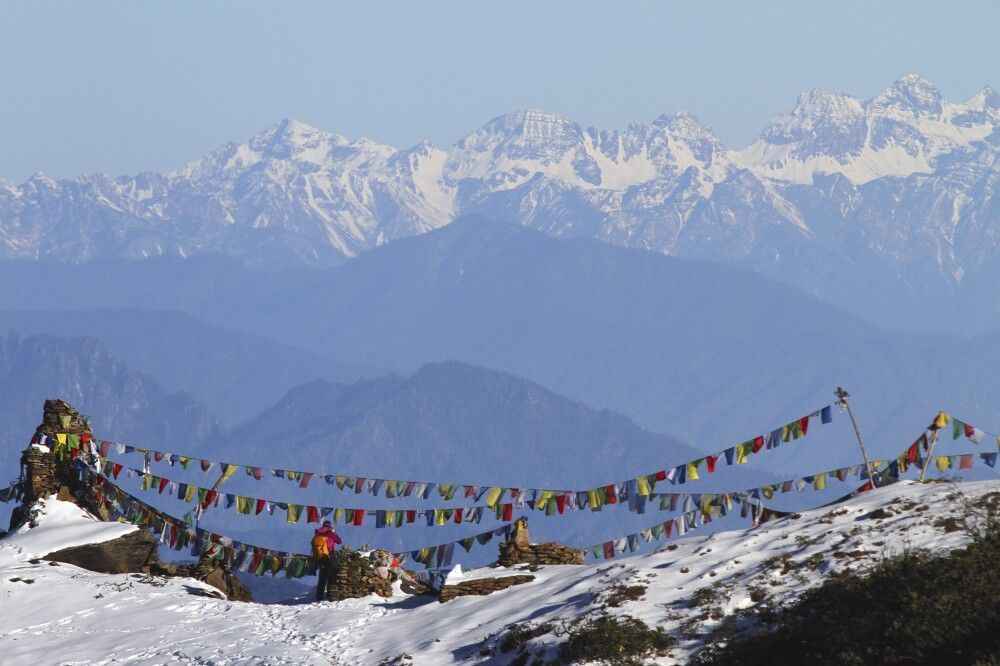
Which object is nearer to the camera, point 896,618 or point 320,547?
point 896,618

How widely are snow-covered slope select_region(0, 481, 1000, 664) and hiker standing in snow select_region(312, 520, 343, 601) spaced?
28.5 inches

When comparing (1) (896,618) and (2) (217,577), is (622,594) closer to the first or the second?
(1) (896,618)

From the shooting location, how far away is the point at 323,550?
51.3 meters

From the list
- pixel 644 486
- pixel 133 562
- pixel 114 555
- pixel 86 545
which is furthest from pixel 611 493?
pixel 86 545

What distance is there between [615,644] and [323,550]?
16.7 m

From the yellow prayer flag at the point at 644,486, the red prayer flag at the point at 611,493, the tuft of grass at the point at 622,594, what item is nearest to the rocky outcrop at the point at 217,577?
the red prayer flag at the point at 611,493

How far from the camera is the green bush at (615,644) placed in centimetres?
3581

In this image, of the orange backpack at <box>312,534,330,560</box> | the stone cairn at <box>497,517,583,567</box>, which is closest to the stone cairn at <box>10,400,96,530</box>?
the orange backpack at <box>312,534,330,560</box>

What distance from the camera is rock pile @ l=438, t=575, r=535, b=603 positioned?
45.2 m

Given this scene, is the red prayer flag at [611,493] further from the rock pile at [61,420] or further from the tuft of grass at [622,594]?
the rock pile at [61,420]

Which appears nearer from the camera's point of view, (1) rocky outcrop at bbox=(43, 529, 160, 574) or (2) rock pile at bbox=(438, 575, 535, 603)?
(2) rock pile at bbox=(438, 575, 535, 603)

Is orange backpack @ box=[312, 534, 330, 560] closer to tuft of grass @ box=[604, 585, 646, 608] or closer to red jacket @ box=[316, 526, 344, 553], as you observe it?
red jacket @ box=[316, 526, 344, 553]

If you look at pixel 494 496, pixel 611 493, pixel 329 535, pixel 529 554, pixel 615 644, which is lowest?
pixel 615 644

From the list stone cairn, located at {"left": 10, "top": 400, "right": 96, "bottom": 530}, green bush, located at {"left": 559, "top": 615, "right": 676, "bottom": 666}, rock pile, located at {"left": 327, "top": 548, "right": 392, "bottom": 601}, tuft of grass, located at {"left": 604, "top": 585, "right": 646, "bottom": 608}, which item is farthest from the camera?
stone cairn, located at {"left": 10, "top": 400, "right": 96, "bottom": 530}
